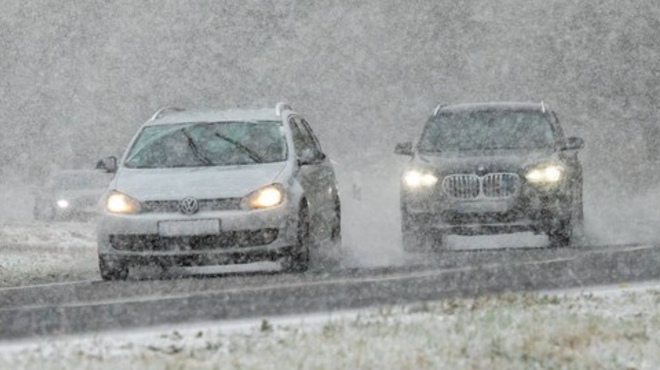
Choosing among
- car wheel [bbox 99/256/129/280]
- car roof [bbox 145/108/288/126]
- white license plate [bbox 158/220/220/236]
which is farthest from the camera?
car roof [bbox 145/108/288/126]

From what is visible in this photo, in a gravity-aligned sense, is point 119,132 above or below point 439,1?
below

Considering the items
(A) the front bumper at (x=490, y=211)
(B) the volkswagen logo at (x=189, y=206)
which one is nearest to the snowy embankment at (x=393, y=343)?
(B) the volkswagen logo at (x=189, y=206)

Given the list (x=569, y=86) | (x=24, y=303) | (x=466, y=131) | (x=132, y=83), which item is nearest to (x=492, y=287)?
(x=24, y=303)

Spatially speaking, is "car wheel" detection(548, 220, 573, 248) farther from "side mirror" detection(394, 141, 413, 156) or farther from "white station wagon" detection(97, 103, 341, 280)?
"white station wagon" detection(97, 103, 341, 280)

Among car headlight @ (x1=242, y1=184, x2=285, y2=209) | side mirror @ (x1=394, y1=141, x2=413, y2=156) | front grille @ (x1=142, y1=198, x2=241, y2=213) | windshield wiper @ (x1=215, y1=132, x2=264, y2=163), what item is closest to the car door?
windshield wiper @ (x1=215, y1=132, x2=264, y2=163)

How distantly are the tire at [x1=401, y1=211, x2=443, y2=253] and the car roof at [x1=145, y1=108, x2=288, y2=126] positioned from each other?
7.28 ft

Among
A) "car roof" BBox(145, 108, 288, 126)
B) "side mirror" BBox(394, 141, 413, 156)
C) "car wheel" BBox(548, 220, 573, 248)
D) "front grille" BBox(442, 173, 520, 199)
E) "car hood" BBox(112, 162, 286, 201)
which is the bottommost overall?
"car wheel" BBox(548, 220, 573, 248)

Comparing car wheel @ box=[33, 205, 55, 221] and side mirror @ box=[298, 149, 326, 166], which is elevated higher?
side mirror @ box=[298, 149, 326, 166]

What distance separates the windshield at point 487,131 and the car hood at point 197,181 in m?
3.88

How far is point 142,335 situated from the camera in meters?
8.98

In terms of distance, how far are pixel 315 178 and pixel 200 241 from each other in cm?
198

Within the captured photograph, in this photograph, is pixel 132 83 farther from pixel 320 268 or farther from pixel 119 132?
pixel 320 268

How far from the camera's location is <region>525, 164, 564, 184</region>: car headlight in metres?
16.9

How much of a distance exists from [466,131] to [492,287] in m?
6.46
